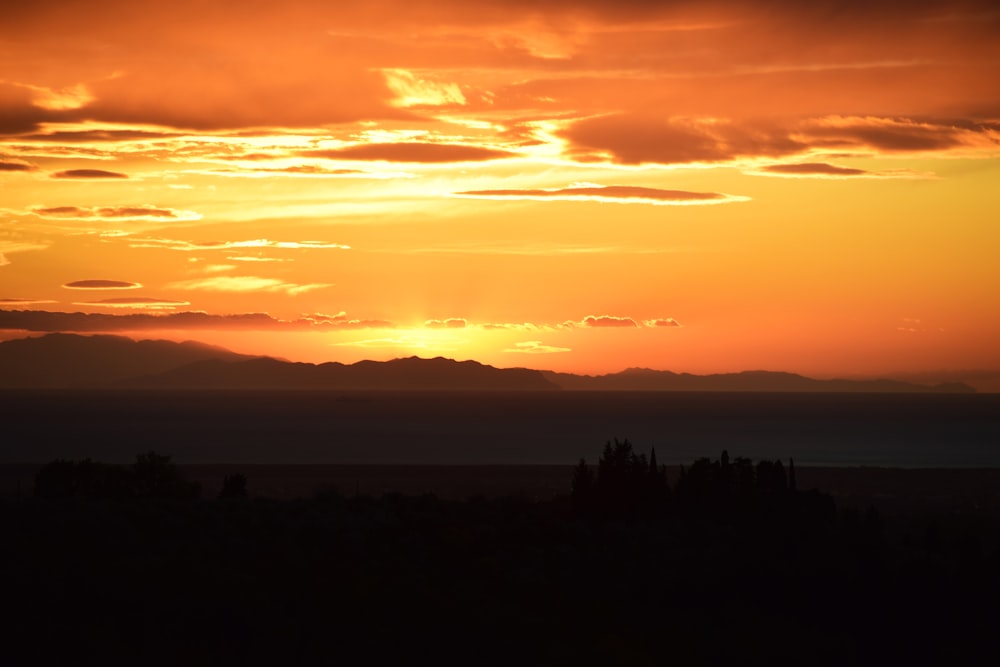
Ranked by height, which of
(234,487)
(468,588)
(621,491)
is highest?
(621,491)

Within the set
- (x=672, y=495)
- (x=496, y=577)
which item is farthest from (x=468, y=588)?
(x=672, y=495)

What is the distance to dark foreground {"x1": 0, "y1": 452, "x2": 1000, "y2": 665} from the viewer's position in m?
23.2

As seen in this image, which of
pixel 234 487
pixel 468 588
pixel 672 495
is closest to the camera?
pixel 468 588

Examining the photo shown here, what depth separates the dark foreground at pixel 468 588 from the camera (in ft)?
76.3

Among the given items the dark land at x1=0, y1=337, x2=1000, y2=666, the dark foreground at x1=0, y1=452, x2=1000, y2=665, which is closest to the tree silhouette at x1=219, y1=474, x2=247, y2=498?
the dark land at x1=0, y1=337, x2=1000, y2=666

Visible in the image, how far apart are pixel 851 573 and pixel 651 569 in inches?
205

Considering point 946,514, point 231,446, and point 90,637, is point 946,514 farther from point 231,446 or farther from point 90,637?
point 231,446

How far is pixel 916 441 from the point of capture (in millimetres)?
155000

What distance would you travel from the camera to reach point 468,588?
28.2 m

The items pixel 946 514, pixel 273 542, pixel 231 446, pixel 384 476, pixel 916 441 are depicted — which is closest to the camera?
pixel 273 542

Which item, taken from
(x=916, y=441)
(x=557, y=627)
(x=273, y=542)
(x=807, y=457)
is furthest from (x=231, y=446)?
(x=557, y=627)

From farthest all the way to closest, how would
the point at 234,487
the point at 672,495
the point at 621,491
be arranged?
the point at 234,487 → the point at 672,495 → the point at 621,491

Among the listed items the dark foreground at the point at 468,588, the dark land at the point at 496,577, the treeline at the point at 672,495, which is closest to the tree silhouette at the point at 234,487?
the dark land at the point at 496,577

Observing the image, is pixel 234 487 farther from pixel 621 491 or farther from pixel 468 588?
pixel 468 588
